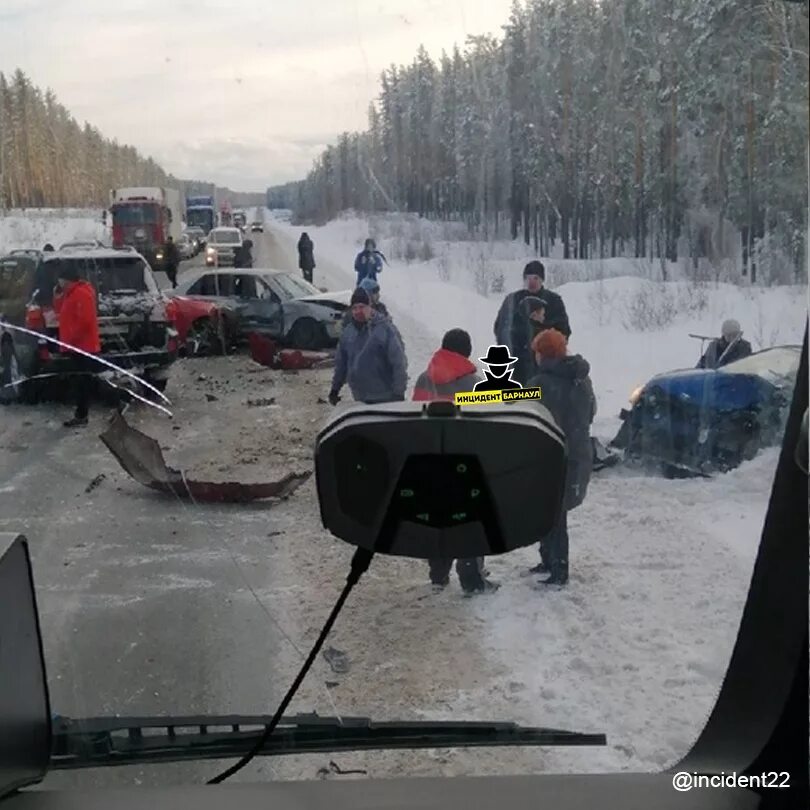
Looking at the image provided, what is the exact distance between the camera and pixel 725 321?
287 cm

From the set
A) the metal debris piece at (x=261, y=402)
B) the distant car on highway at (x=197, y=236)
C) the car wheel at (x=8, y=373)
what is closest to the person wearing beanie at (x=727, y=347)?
the metal debris piece at (x=261, y=402)

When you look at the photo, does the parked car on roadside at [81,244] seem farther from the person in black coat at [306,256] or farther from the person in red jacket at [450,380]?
the person in red jacket at [450,380]

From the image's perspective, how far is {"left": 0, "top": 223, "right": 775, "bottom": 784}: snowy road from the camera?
9.36 feet

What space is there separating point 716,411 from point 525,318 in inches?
21.6

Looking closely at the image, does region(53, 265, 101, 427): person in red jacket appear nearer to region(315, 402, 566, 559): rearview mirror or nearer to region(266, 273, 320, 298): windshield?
region(266, 273, 320, 298): windshield

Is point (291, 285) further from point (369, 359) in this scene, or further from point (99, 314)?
point (99, 314)

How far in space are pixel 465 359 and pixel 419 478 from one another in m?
0.42

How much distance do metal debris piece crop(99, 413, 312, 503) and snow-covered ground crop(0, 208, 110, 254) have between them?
495 mm

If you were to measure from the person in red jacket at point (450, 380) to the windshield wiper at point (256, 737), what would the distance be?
371mm

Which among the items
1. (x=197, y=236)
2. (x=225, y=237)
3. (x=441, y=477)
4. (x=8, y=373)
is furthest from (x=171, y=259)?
(x=441, y=477)

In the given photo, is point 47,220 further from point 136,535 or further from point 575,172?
point 575,172

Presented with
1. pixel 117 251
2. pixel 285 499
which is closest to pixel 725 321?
pixel 285 499

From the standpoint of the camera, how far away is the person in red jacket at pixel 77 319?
294 centimetres

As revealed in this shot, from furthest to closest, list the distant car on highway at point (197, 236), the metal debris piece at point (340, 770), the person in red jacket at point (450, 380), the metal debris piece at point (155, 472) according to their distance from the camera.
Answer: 1. the distant car on highway at point (197, 236)
2. the metal debris piece at point (155, 472)
3. the metal debris piece at point (340, 770)
4. the person in red jacket at point (450, 380)
